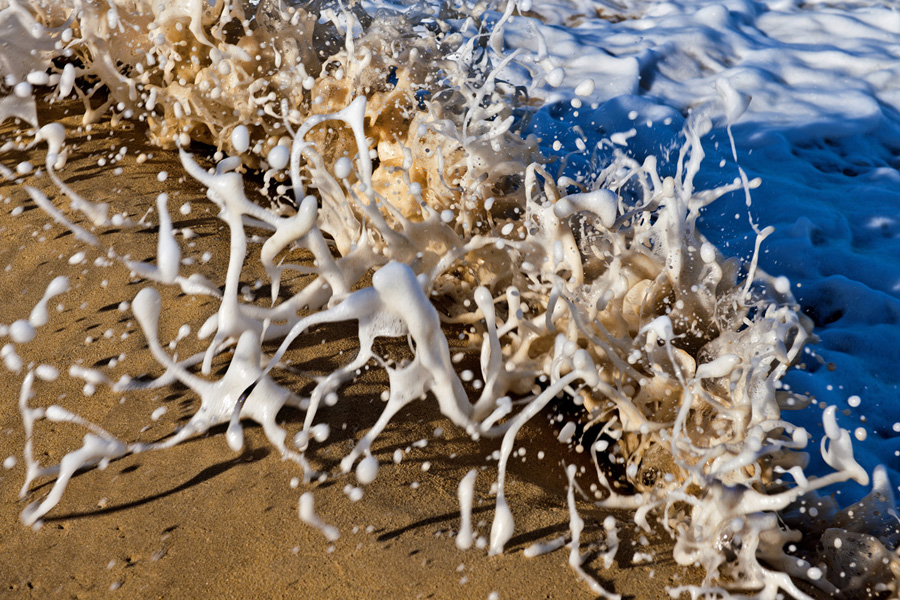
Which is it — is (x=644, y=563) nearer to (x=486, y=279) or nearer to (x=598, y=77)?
(x=486, y=279)

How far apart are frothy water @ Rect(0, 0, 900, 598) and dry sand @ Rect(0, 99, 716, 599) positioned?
0.03 meters

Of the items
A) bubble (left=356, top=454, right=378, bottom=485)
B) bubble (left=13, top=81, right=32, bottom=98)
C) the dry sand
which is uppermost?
bubble (left=13, top=81, right=32, bottom=98)

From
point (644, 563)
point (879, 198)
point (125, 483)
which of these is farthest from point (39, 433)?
point (879, 198)

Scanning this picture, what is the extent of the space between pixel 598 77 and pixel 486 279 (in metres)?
2.28

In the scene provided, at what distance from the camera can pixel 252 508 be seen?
119 centimetres

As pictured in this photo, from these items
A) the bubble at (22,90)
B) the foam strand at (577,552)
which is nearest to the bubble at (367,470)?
the foam strand at (577,552)

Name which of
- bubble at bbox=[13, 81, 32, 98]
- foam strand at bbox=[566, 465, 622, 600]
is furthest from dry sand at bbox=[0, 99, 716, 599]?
bubble at bbox=[13, 81, 32, 98]

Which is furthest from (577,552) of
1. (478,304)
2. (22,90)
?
(22,90)

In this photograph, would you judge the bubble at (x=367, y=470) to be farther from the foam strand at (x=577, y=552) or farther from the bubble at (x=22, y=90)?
the bubble at (x=22, y=90)

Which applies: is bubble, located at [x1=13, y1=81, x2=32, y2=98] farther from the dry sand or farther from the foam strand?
the foam strand

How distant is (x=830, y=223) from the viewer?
2.58 meters

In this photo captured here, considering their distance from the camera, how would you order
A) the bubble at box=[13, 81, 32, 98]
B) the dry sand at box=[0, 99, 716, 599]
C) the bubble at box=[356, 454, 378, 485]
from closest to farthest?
the dry sand at box=[0, 99, 716, 599] < the bubble at box=[356, 454, 378, 485] < the bubble at box=[13, 81, 32, 98]

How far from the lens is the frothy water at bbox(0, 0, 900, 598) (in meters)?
1.20

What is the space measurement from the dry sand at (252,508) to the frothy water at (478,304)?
0.10 ft
